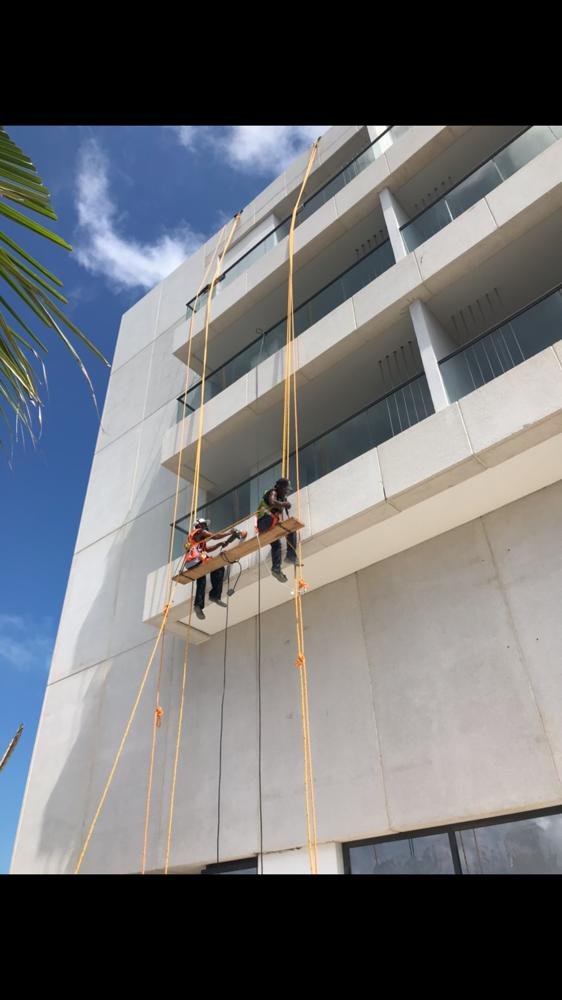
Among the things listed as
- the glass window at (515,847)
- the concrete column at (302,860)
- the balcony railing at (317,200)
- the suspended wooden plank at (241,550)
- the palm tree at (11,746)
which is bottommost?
the palm tree at (11,746)

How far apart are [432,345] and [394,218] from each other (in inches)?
137

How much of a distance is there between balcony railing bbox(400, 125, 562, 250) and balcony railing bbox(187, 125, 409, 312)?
3588 mm

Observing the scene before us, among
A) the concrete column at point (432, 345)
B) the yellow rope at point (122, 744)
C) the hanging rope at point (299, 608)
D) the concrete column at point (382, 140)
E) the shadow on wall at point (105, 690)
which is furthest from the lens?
the concrete column at point (382, 140)

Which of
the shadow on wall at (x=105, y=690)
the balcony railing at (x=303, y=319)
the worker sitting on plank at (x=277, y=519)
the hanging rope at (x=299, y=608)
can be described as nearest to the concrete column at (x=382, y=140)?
the hanging rope at (x=299, y=608)

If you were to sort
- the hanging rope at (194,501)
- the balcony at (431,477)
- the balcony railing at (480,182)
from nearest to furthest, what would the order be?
the balcony at (431,477) → the balcony railing at (480,182) → the hanging rope at (194,501)

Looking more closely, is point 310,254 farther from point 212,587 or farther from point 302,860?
point 302,860

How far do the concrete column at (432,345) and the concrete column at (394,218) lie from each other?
1381mm

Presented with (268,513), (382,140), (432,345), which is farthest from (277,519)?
(382,140)

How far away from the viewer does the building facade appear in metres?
7.03

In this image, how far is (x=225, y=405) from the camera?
12.0 meters

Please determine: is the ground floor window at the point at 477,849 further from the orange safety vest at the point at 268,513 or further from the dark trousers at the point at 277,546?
the orange safety vest at the point at 268,513

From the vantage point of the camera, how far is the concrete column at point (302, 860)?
7.52m

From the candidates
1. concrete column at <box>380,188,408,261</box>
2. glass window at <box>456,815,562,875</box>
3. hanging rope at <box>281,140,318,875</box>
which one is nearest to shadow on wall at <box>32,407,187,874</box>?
hanging rope at <box>281,140,318,875</box>
